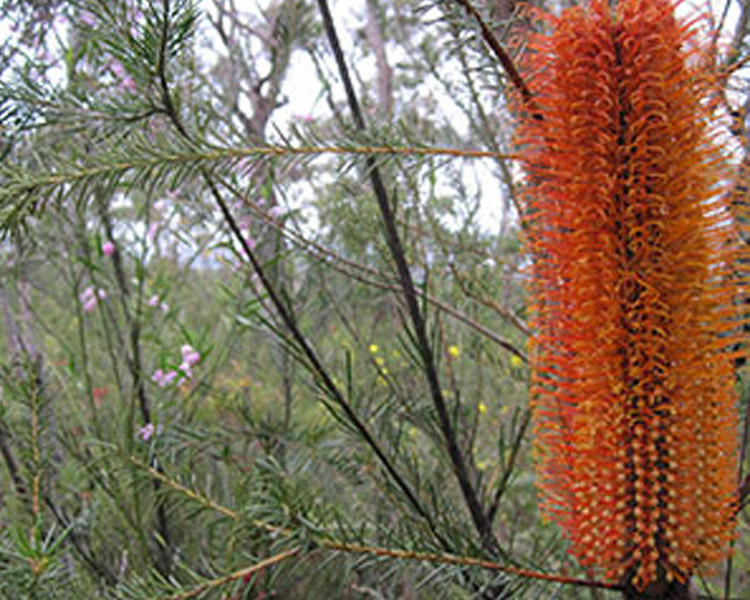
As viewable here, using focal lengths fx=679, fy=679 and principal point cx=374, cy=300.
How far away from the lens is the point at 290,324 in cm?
70

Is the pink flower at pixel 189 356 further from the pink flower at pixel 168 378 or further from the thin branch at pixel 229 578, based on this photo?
the thin branch at pixel 229 578

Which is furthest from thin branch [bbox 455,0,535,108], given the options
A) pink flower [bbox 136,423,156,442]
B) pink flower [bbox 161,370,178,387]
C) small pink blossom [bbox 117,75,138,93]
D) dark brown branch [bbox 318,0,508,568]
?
pink flower [bbox 161,370,178,387]

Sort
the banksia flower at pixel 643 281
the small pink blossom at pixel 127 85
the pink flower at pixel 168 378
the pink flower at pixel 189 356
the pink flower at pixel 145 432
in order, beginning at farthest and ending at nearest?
the pink flower at pixel 189 356 → the pink flower at pixel 168 378 → the pink flower at pixel 145 432 → the small pink blossom at pixel 127 85 → the banksia flower at pixel 643 281

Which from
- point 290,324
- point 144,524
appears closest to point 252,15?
point 144,524

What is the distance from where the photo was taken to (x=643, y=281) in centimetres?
47

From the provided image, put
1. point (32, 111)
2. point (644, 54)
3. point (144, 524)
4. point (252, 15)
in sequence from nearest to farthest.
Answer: point (644, 54)
point (32, 111)
point (144, 524)
point (252, 15)

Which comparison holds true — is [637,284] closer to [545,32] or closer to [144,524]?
[545,32]

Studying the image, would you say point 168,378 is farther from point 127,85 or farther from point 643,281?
point 643,281

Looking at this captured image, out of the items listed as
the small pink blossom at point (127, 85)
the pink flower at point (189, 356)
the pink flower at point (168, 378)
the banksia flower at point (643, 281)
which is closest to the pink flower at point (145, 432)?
the pink flower at point (168, 378)

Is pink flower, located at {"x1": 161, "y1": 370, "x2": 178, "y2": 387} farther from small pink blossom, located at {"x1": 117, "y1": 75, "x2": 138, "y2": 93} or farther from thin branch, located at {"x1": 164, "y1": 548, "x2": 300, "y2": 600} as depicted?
thin branch, located at {"x1": 164, "y1": 548, "x2": 300, "y2": 600}

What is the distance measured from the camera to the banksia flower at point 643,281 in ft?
1.52

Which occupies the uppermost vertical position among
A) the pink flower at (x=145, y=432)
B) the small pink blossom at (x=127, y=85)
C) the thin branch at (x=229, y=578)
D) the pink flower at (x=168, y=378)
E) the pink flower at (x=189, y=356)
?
the small pink blossom at (x=127, y=85)

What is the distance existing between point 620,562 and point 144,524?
3.19ft

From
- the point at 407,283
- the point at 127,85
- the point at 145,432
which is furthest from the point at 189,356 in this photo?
the point at 407,283
